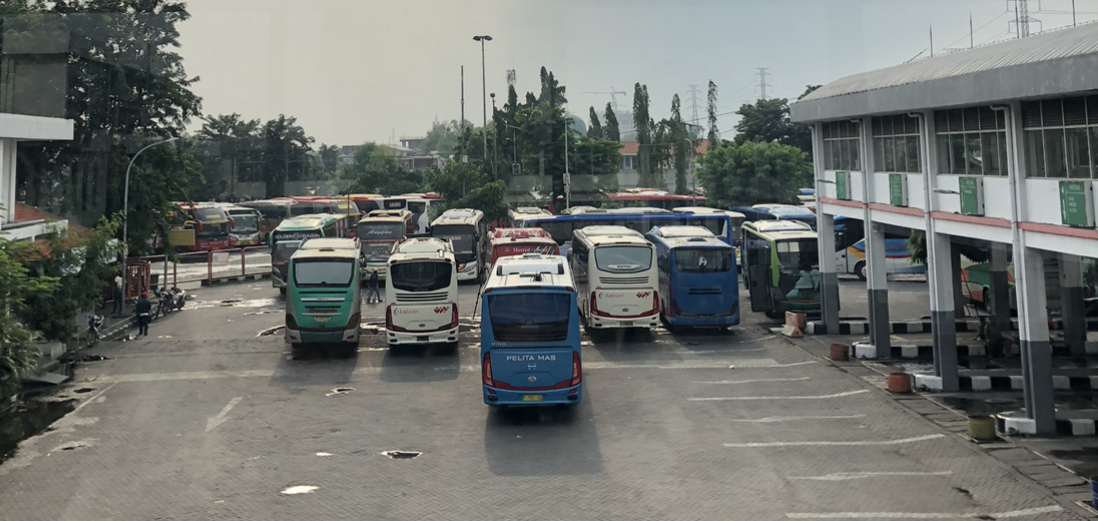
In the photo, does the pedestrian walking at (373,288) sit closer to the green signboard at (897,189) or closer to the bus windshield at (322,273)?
the bus windshield at (322,273)

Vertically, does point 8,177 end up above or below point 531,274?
above

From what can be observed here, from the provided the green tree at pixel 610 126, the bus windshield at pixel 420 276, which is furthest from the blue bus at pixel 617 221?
the green tree at pixel 610 126

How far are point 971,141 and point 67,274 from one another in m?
21.2

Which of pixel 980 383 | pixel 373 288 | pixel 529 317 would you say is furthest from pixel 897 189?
pixel 373 288

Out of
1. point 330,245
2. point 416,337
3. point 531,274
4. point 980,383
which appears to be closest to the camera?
point 531,274

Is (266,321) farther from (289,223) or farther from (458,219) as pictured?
(458,219)

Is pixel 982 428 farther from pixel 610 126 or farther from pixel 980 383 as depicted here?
pixel 610 126

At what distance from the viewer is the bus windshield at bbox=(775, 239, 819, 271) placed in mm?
27453

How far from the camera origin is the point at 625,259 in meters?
23.8

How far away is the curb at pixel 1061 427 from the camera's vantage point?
49.0ft

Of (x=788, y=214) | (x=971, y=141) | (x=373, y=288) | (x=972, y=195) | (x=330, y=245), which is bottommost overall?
(x=373, y=288)


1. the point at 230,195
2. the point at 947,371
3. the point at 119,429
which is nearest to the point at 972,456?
the point at 947,371

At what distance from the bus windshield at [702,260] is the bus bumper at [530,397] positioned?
9.44m

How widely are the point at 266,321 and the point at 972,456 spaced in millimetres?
21197
